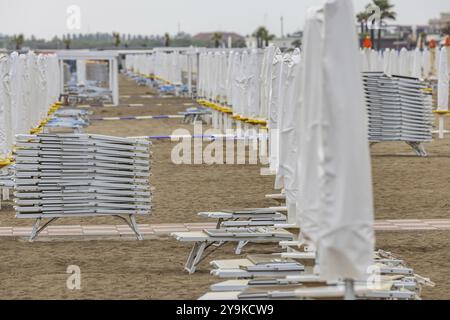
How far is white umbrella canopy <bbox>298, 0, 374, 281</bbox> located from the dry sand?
2.62m

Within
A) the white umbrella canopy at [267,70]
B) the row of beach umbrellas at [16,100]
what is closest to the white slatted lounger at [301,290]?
the row of beach umbrellas at [16,100]

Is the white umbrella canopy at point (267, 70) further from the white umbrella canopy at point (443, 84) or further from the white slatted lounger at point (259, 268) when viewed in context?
the white slatted lounger at point (259, 268)

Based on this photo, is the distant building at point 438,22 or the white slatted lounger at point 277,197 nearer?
the white slatted lounger at point 277,197

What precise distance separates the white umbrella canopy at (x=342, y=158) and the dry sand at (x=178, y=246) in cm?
262

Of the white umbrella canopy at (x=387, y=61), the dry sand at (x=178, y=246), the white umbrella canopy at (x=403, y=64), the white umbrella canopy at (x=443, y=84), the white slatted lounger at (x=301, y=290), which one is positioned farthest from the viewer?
the white umbrella canopy at (x=403, y=64)

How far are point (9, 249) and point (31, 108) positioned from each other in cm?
818

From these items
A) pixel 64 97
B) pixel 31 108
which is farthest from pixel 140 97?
pixel 31 108

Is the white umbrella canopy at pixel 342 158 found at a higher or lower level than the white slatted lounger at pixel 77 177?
higher

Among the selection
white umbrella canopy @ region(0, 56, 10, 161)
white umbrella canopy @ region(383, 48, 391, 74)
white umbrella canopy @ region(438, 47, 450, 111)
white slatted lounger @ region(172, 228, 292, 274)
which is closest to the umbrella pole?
white slatted lounger @ region(172, 228, 292, 274)

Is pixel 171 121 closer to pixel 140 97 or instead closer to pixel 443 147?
pixel 443 147

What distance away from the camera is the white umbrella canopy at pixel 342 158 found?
5.89m

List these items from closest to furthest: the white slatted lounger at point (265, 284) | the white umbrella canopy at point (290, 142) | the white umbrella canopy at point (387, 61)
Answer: the white slatted lounger at point (265, 284), the white umbrella canopy at point (290, 142), the white umbrella canopy at point (387, 61)

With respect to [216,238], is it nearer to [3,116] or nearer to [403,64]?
[3,116]

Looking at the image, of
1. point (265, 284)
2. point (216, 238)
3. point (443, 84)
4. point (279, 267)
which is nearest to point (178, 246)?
point (216, 238)
